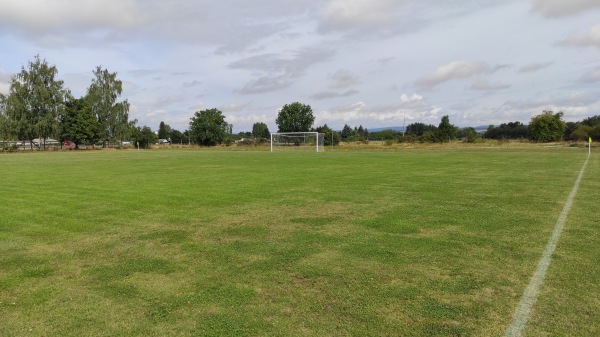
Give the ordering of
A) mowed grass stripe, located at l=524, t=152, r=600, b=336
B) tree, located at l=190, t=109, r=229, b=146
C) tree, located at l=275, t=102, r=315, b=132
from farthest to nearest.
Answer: tree, located at l=275, t=102, r=315, b=132 → tree, located at l=190, t=109, r=229, b=146 → mowed grass stripe, located at l=524, t=152, r=600, b=336

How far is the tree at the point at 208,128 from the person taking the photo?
100000 millimetres

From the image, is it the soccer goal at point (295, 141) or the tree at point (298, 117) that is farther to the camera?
the tree at point (298, 117)

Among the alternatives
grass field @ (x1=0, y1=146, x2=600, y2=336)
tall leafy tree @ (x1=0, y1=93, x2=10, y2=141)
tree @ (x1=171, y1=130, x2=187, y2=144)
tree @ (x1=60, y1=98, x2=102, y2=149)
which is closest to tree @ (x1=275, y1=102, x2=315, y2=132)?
tree @ (x1=171, y1=130, x2=187, y2=144)

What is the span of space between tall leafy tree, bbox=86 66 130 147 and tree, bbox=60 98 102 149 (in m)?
2.57

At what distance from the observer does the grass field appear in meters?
3.61

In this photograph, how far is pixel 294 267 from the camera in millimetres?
5113

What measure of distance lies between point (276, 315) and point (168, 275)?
179 cm

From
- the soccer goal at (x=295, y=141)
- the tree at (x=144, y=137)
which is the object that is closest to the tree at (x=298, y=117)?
the tree at (x=144, y=137)

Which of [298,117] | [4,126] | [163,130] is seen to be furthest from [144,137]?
[163,130]

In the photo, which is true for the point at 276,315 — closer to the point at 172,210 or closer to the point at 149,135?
the point at 172,210

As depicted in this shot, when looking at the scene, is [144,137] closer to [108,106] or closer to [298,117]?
[108,106]

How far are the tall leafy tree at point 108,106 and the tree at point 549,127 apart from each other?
73.6 metres

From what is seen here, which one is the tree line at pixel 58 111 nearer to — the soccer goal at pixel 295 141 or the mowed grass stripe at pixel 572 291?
the soccer goal at pixel 295 141

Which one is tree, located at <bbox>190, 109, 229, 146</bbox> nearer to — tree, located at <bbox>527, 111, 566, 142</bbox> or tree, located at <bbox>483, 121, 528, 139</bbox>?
tree, located at <bbox>527, 111, 566, 142</bbox>
